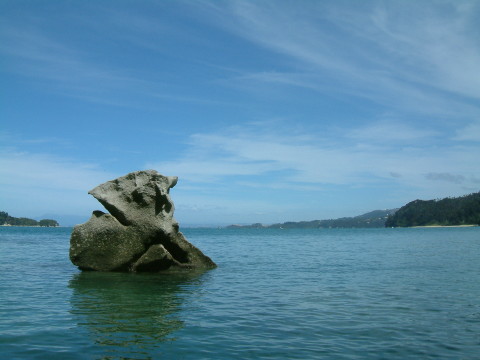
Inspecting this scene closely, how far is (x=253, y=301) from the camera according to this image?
674 inches

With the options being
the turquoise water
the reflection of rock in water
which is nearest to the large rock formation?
the reflection of rock in water

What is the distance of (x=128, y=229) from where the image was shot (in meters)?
24.9

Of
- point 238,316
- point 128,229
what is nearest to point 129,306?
point 238,316

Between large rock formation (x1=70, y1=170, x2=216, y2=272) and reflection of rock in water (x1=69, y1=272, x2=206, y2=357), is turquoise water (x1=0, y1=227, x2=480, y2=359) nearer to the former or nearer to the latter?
reflection of rock in water (x1=69, y1=272, x2=206, y2=357)

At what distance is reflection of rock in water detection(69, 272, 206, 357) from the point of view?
1168 cm

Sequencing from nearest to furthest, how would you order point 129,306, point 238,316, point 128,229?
1. point 238,316
2. point 129,306
3. point 128,229

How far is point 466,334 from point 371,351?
3302 millimetres

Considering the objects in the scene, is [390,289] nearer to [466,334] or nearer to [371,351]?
[466,334]

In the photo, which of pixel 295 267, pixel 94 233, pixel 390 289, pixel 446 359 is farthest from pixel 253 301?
pixel 295 267

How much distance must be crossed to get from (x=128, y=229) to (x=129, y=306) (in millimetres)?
9354

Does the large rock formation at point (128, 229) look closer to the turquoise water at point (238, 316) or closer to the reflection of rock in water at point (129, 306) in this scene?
the reflection of rock in water at point (129, 306)

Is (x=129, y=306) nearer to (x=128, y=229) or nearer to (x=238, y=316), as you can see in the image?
(x=238, y=316)

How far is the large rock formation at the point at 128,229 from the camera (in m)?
24.8

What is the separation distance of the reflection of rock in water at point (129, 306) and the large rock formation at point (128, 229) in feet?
3.42
